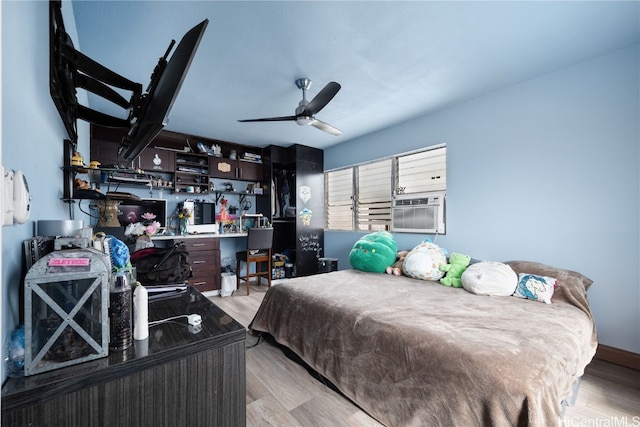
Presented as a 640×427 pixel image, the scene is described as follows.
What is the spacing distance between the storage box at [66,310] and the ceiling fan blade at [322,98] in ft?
6.28

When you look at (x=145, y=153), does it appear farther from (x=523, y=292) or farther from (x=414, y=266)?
(x=523, y=292)

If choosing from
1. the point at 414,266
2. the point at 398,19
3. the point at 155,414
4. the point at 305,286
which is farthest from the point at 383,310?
the point at 398,19

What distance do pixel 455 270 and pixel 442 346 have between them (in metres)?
1.34

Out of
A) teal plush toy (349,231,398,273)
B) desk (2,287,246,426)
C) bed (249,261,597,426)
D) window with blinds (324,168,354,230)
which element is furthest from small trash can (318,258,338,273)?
desk (2,287,246,426)

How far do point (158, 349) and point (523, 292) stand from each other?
2.45 meters

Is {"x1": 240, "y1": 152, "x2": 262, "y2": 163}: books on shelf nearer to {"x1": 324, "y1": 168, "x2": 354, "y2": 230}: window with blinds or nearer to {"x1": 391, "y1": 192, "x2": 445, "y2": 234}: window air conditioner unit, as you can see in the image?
{"x1": 324, "y1": 168, "x2": 354, "y2": 230}: window with blinds

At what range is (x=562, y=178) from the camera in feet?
7.71

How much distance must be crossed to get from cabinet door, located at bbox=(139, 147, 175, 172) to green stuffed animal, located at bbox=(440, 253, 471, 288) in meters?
3.84

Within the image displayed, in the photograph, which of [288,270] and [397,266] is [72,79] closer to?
[397,266]

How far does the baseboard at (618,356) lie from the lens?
197 cm

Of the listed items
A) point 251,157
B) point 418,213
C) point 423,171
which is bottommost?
point 418,213

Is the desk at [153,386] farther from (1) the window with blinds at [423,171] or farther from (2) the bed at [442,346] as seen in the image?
(1) the window with blinds at [423,171]

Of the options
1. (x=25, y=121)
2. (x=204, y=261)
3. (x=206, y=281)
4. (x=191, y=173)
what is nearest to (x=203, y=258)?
(x=204, y=261)

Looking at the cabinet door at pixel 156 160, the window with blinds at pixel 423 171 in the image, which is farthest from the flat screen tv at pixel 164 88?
the window with blinds at pixel 423 171
